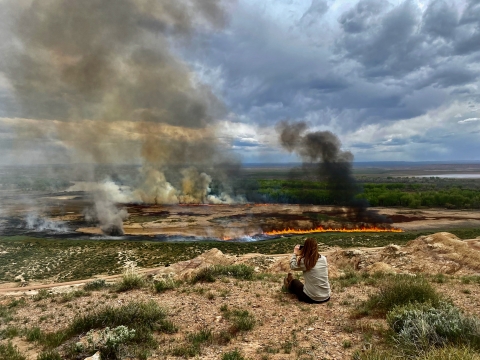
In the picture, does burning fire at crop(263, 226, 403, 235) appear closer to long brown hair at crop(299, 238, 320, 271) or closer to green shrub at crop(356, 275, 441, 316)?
green shrub at crop(356, 275, 441, 316)

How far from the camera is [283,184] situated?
117812 mm

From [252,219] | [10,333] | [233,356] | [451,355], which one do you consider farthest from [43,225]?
[451,355]

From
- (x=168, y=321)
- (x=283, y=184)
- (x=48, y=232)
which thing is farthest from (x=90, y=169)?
(x=168, y=321)

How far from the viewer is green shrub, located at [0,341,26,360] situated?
19.8ft

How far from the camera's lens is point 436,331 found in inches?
214

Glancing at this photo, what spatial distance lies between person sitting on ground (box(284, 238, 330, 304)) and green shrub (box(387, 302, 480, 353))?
224 cm

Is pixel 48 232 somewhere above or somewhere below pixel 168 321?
below

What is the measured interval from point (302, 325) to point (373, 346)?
1.68 metres

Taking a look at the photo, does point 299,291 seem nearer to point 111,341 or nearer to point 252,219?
point 111,341

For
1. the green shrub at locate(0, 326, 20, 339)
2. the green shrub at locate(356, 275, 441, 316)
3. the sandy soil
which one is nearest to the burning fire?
the sandy soil

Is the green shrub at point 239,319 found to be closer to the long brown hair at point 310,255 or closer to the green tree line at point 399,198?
the long brown hair at point 310,255

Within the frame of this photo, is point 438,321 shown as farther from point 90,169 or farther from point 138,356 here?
point 90,169

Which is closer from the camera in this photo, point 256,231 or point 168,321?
point 168,321

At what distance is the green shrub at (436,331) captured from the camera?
5064 mm
